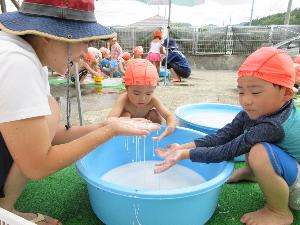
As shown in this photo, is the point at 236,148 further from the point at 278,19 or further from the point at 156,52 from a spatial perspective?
the point at 278,19

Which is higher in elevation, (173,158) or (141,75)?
(141,75)

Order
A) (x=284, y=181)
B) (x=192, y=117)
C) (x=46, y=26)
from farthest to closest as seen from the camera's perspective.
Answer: (x=192, y=117), (x=284, y=181), (x=46, y=26)

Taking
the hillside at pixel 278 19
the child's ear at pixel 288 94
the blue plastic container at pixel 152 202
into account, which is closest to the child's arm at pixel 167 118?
the blue plastic container at pixel 152 202

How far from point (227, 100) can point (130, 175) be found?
8.96 feet

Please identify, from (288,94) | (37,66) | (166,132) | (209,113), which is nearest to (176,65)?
A: (209,113)

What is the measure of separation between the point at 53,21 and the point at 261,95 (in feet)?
3.19

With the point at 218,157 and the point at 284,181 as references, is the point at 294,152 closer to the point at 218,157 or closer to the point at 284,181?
the point at 284,181

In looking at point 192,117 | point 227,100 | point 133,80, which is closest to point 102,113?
point 192,117

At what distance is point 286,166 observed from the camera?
138 cm

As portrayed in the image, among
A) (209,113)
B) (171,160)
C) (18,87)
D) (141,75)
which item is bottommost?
(209,113)

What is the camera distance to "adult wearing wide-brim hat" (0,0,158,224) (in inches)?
36.7

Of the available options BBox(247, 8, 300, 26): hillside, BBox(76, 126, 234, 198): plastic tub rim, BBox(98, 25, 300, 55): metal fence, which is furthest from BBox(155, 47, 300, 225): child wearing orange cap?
BBox(247, 8, 300, 26): hillside

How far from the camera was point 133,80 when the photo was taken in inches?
84.6

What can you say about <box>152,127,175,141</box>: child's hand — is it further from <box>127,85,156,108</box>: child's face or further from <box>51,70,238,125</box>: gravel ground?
<box>51,70,238,125</box>: gravel ground
